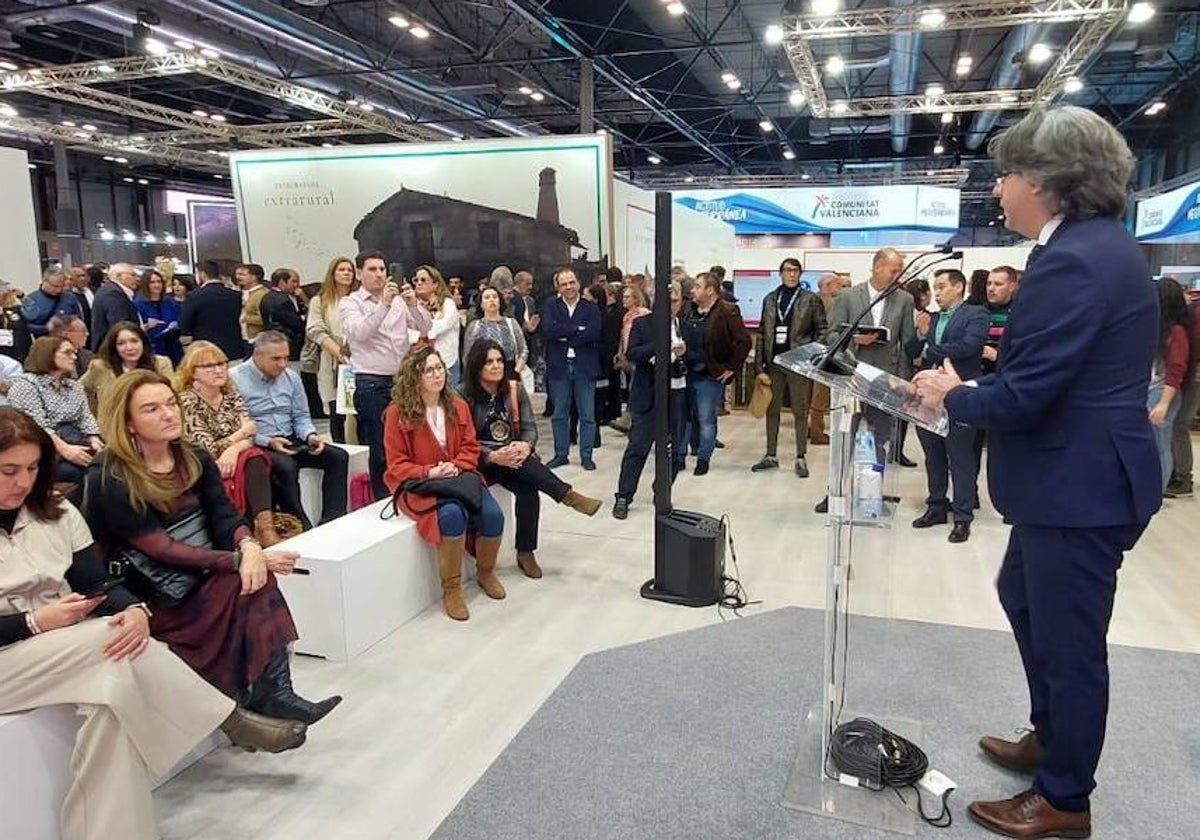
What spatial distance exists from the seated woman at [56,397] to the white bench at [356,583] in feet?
4.58

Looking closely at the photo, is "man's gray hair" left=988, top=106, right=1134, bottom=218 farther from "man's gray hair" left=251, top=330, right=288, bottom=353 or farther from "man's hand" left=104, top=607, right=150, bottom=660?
"man's gray hair" left=251, top=330, right=288, bottom=353

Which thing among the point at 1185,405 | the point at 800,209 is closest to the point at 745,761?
the point at 1185,405

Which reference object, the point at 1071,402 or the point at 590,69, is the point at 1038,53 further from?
the point at 1071,402

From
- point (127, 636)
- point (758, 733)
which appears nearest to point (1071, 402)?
point (758, 733)

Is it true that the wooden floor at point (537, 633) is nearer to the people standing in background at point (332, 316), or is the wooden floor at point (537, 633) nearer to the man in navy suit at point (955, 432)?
the man in navy suit at point (955, 432)

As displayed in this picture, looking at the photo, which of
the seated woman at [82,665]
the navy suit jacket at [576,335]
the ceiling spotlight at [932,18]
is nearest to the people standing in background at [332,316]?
the navy suit jacket at [576,335]

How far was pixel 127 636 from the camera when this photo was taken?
1811mm

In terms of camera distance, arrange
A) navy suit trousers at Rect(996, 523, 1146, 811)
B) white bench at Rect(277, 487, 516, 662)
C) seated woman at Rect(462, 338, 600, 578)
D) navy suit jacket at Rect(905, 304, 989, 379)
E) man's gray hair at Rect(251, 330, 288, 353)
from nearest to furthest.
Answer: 1. navy suit trousers at Rect(996, 523, 1146, 811)
2. white bench at Rect(277, 487, 516, 662)
3. seated woman at Rect(462, 338, 600, 578)
4. man's gray hair at Rect(251, 330, 288, 353)
5. navy suit jacket at Rect(905, 304, 989, 379)

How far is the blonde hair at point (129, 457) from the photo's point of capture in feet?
7.15

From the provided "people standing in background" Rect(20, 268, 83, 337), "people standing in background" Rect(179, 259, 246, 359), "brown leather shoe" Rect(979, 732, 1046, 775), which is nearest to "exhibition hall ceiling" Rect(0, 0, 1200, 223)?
"people standing in background" Rect(20, 268, 83, 337)

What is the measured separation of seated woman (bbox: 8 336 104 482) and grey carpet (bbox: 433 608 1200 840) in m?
2.64

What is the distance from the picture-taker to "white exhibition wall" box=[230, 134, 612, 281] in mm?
7332

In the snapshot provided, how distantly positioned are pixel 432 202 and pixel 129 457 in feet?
20.3

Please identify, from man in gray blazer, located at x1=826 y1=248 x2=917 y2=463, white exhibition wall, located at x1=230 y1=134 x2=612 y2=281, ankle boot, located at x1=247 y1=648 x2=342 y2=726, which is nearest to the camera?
ankle boot, located at x1=247 y1=648 x2=342 y2=726
